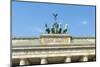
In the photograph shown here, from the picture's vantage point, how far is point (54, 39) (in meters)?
2.43

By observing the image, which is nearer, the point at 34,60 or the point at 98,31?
the point at 34,60

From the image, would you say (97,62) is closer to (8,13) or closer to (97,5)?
(97,5)

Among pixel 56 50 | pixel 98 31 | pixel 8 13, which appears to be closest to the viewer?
pixel 8 13

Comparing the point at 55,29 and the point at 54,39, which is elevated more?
the point at 55,29

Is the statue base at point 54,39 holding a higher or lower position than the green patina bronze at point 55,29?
lower

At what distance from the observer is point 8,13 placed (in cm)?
227

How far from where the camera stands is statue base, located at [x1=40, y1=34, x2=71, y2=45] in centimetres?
239

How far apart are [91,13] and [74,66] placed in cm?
64

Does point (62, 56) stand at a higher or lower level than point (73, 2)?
lower

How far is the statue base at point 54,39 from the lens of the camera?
2395 mm

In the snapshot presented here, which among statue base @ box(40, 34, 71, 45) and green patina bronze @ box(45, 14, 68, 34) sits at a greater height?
green patina bronze @ box(45, 14, 68, 34)

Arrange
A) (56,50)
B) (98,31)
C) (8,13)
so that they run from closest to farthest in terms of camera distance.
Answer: (8,13) < (56,50) < (98,31)

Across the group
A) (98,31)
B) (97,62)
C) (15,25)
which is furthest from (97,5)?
(15,25)

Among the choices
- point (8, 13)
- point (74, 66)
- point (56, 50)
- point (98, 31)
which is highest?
point (8, 13)
